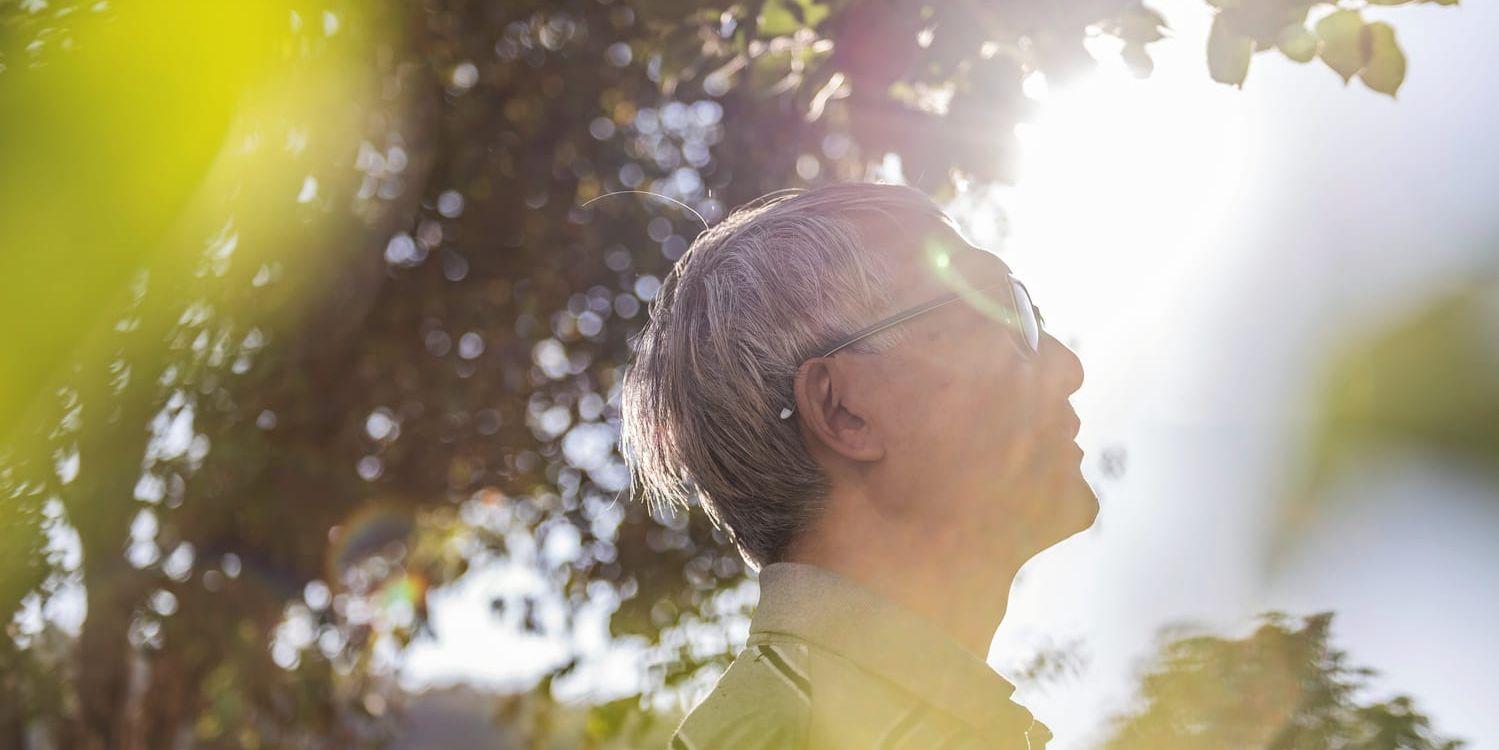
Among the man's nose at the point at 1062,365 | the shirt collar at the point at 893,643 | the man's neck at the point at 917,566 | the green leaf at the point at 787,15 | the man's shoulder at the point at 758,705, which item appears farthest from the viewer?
the green leaf at the point at 787,15

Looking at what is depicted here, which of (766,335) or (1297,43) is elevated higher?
(1297,43)

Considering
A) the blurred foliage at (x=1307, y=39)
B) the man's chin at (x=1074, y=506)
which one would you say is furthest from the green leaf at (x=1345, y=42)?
the man's chin at (x=1074, y=506)

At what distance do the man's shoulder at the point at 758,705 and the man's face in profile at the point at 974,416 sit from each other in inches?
15.6

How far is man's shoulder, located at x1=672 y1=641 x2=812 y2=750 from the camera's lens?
62.9 inches

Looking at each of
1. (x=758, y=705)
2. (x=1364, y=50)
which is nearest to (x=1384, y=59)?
(x=1364, y=50)

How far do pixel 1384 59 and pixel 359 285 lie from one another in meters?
5.58

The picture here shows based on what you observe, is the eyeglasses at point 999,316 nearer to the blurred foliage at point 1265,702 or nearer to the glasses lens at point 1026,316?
the glasses lens at point 1026,316

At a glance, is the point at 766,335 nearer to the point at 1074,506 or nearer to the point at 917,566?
the point at 917,566

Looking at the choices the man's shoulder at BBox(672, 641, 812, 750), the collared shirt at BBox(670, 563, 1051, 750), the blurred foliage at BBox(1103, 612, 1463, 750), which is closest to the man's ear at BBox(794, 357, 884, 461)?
the collared shirt at BBox(670, 563, 1051, 750)

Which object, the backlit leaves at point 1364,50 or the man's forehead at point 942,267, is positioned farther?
the backlit leaves at point 1364,50

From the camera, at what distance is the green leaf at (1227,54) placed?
2.69 meters

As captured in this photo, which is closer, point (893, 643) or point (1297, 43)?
point (893, 643)

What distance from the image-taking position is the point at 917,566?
198 cm

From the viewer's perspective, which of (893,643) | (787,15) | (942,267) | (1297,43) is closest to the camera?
(893,643)
